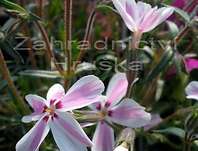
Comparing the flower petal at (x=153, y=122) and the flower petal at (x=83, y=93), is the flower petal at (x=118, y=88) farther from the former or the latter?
the flower petal at (x=153, y=122)

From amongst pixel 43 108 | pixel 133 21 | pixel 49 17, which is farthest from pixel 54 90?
pixel 49 17

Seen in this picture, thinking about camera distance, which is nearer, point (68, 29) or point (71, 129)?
point (71, 129)

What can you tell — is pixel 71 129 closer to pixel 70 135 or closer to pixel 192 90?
pixel 70 135

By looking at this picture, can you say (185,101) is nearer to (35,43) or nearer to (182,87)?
(182,87)

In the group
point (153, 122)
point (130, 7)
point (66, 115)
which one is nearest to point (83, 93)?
Result: point (66, 115)

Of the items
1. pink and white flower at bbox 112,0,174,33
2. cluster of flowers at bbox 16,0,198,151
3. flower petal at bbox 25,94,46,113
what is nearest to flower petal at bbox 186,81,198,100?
cluster of flowers at bbox 16,0,198,151

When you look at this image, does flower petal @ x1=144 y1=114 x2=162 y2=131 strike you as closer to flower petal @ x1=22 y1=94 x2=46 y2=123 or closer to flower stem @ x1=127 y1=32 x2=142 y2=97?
flower stem @ x1=127 y1=32 x2=142 y2=97
